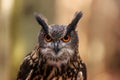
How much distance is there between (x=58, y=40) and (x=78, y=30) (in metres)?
2.19

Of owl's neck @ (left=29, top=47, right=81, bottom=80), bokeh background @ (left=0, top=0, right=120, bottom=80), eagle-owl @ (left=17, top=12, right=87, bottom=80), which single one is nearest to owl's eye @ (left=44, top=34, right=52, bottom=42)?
eagle-owl @ (left=17, top=12, right=87, bottom=80)

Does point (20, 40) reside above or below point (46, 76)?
above

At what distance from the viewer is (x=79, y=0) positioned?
6.02m

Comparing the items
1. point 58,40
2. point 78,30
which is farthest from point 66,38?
point 78,30

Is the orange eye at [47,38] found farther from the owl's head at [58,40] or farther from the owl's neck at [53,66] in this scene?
the owl's neck at [53,66]

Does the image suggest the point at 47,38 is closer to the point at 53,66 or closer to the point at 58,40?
the point at 58,40

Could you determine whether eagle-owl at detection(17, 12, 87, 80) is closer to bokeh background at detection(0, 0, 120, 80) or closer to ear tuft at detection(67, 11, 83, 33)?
ear tuft at detection(67, 11, 83, 33)

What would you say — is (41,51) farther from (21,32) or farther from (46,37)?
(21,32)

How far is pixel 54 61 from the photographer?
372 cm

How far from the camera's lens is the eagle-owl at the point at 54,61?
11.8ft

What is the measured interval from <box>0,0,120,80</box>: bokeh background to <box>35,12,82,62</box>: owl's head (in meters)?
0.89

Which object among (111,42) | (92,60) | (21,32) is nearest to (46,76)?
(21,32)

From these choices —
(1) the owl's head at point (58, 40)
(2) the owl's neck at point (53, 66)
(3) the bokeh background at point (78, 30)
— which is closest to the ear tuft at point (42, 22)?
(1) the owl's head at point (58, 40)

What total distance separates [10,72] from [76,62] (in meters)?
1.76
